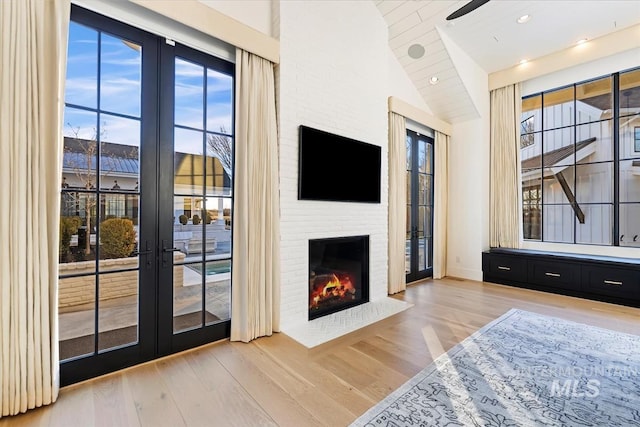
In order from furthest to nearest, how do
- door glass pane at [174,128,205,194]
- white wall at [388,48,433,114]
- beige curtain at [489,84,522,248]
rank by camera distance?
beige curtain at [489,84,522,248] → white wall at [388,48,433,114] → door glass pane at [174,128,205,194]

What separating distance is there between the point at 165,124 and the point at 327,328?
2483mm

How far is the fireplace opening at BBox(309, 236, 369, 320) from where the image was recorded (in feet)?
11.0

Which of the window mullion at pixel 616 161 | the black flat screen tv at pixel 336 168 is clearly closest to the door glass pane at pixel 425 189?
the black flat screen tv at pixel 336 168

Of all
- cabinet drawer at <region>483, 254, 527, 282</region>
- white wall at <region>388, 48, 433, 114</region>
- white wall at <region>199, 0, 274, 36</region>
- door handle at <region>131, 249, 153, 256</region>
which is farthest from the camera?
cabinet drawer at <region>483, 254, 527, 282</region>

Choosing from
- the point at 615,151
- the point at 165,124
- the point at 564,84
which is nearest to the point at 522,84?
the point at 564,84

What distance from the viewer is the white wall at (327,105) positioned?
303cm

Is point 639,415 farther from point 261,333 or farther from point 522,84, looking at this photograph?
point 522,84

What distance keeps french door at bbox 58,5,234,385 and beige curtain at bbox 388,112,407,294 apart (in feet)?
8.32

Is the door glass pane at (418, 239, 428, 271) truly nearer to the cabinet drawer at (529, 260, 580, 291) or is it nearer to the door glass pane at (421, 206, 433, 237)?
the door glass pane at (421, 206, 433, 237)

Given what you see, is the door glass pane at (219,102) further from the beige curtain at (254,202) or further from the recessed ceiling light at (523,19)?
the recessed ceiling light at (523,19)

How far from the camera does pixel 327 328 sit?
304 cm

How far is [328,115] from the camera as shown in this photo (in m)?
3.40

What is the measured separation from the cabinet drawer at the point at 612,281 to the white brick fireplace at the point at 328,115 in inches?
112

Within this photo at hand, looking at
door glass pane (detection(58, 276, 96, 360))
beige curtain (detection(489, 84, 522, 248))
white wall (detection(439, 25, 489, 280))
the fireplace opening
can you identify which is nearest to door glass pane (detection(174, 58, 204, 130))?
door glass pane (detection(58, 276, 96, 360))
